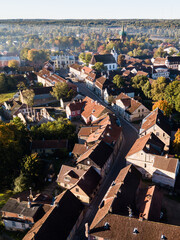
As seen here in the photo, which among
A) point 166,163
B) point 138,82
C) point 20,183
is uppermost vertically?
point 138,82

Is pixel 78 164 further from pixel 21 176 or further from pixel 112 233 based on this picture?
pixel 112 233

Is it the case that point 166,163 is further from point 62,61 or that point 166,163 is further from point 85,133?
point 62,61

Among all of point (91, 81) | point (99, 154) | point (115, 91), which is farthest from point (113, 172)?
point (91, 81)

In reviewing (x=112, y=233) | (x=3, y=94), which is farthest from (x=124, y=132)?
(x=3, y=94)

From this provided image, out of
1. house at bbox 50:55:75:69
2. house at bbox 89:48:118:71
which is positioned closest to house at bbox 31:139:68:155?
house at bbox 89:48:118:71

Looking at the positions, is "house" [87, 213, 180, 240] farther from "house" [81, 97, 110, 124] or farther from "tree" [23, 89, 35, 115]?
"tree" [23, 89, 35, 115]

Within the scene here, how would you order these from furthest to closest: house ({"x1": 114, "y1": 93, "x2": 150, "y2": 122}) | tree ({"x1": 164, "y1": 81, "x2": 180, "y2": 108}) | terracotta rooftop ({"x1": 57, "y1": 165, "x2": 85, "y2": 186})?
1. tree ({"x1": 164, "y1": 81, "x2": 180, "y2": 108})
2. house ({"x1": 114, "y1": 93, "x2": 150, "y2": 122})
3. terracotta rooftop ({"x1": 57, "y1": 165, "x2": 85, "y2": 186})

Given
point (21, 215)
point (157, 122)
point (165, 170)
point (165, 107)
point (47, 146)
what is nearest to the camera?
point (21, 215)
